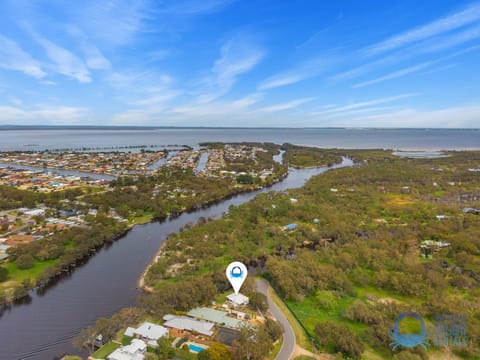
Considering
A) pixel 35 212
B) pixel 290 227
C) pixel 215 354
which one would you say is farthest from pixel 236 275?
pixel 35 212

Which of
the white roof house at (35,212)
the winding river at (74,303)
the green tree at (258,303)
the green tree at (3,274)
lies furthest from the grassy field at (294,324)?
the white roof house at (35,212)

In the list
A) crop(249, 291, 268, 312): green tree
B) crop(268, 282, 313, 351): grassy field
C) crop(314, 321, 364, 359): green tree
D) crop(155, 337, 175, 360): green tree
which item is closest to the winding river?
crop(155, 337, 175, 360): green tree

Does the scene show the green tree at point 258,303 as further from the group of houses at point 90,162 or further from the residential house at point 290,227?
the group of houses at point 90,162

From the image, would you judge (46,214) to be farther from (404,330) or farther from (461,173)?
(461,173)

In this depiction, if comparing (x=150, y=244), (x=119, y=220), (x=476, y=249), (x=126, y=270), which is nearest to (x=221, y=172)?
(x=119, y=220)

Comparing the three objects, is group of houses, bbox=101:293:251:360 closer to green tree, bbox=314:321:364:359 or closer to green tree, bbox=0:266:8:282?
green tree, bbox=314:321:364:359

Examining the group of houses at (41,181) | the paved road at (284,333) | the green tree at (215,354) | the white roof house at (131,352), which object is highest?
the group of houses at (41,181)

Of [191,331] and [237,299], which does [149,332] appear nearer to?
Result: [191,331]
